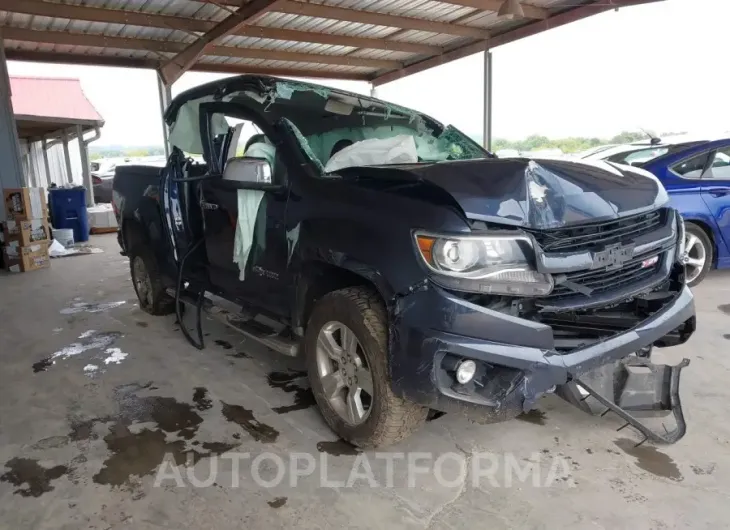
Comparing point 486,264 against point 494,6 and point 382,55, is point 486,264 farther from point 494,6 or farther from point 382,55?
point 382,55

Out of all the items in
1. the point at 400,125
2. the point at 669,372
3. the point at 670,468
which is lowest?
the point at 670,468

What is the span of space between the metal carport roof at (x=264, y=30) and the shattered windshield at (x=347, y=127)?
212 inches

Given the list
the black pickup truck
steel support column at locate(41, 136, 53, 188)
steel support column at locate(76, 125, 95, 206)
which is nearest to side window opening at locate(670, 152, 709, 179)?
the black pickup truck

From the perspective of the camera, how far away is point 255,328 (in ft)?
11.2

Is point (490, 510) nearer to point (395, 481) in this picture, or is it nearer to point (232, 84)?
point (395, 481)

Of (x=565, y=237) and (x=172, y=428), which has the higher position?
(x=565, y=237)

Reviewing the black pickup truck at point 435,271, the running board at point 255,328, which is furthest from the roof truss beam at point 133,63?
the black pickup truck at point 435,271

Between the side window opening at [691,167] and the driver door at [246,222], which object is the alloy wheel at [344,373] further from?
the side window opening at [691,167]

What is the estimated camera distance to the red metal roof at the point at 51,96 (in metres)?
20.9

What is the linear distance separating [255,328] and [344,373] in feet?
3.07

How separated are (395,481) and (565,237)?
132 cm

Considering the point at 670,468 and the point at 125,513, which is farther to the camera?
the point at 670,468

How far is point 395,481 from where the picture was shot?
Answer: 243 cm

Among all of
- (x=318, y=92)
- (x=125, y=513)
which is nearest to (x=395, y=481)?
(x=125, y=513)
